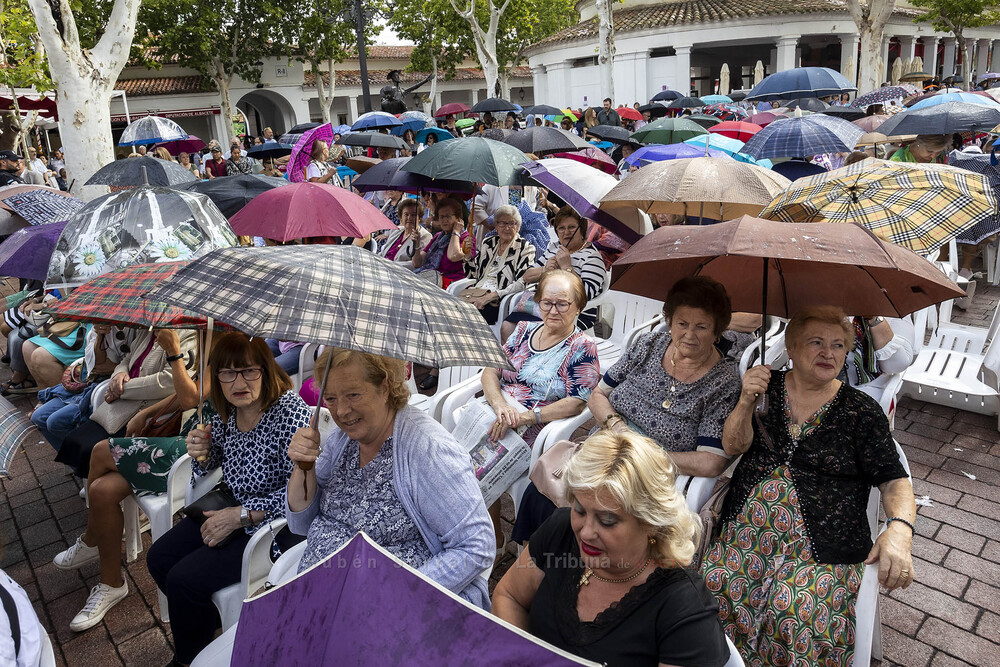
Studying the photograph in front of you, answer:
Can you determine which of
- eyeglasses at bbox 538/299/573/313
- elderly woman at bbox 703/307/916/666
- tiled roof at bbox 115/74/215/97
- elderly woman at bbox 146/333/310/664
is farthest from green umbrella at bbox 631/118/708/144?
tiled roof at bbox 115/74/215/97

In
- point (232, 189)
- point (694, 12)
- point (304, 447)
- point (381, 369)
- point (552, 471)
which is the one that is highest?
point (694, 12)

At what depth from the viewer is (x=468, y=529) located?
2146 mm

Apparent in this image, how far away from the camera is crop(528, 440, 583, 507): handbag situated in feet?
9.11

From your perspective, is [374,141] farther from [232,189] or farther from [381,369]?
[381,369]

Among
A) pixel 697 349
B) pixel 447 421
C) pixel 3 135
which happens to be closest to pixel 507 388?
pixel 447 421

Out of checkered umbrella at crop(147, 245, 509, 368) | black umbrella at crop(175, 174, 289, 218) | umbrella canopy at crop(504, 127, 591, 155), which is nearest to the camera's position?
checkered umbrella at crop(147, 245, 509, 368)

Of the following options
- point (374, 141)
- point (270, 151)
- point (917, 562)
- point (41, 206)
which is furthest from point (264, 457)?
point (270, 151)

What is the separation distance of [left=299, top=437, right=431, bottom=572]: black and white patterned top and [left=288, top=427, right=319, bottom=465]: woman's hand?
0.17 m

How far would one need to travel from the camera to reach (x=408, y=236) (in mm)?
6566

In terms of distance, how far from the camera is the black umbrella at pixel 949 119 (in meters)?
6.12

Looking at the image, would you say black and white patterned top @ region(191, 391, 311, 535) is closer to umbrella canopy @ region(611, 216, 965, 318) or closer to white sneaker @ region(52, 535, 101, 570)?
white sneaker @ region(52, 535, 101, 570)

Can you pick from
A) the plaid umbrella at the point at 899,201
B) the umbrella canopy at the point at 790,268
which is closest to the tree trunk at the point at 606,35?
the plaid umbrella at the point at 899,201

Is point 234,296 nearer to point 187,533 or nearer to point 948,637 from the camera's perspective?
point 187,533

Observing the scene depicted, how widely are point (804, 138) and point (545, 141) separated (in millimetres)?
2871
